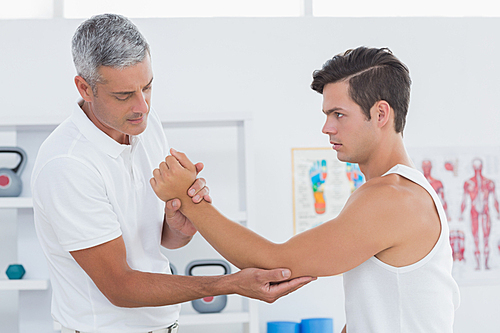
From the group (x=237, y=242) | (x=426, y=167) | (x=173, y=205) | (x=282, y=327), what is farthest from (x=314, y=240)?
(x=426, y=167)

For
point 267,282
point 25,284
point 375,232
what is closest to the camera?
point 375,232

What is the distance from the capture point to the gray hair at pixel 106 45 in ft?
3.91

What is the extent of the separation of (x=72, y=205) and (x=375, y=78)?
84 centimetres

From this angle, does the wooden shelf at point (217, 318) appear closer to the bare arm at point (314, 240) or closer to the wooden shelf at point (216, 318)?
the wooden shelf at point (216, 318)

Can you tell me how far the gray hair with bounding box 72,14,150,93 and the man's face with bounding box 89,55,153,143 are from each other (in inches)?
0.7

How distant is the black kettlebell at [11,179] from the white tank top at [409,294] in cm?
182

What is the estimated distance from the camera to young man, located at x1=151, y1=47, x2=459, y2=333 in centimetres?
112

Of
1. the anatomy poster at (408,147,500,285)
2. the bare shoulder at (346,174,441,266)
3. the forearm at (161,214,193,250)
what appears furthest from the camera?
the anatomy poster at (408,147,500,285)

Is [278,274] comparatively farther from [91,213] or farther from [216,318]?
[216,318]

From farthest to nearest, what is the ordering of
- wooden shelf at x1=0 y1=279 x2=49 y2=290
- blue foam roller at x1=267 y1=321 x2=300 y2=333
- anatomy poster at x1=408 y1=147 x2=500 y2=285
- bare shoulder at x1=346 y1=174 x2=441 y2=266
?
anatomy poster at x1=408 y1=147 x2=500 y2=285 → blue foam roller at x1=267 y1=321 x2=300 y2=333 → wooden shelf at x1=0 y1=279 x2=49 y2=290 → bare shoulder at x1=346 y1=174 x2=441 y2=266

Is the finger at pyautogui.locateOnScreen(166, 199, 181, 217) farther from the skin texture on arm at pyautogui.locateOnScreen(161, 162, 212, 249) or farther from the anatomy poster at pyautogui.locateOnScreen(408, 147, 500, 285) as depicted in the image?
the anatomy poster at pyautogui.locateOnScreen(408, 147, 500, 285)

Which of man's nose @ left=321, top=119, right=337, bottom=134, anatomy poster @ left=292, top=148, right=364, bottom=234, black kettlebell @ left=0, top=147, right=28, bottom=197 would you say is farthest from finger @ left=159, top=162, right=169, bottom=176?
anatomy poster @ left=292, top=148, right=364, bottom=234

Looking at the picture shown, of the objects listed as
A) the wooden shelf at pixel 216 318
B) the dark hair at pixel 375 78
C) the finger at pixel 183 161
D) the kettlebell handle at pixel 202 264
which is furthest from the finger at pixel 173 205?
the wooden shelf at pixel 216 318

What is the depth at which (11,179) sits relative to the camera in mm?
2305
